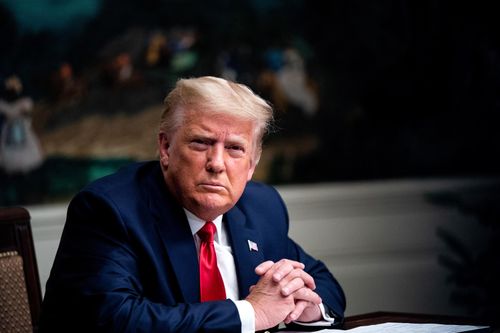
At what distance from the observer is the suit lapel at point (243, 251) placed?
300 cm

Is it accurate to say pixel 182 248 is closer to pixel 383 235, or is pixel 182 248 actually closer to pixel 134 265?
pixel 134 265

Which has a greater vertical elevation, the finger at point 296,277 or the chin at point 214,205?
the chin at point 214,205

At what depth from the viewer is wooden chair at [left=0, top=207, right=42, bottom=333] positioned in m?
3.02

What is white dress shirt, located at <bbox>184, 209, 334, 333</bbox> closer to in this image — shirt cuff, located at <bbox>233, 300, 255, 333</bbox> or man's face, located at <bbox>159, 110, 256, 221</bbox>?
man's face, located at <bbox>159, 110, 256, 221</bbox>

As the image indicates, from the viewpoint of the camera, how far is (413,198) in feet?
20.3

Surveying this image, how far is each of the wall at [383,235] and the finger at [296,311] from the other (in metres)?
3.06

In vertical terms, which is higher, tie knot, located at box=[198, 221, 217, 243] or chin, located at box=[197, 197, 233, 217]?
chin, located at box=[197, 197, 233, 217]

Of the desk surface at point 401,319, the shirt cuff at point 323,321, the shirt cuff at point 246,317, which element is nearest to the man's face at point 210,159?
the shirt cuff at point 246,317

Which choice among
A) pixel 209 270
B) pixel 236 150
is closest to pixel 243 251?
pixel 209 270

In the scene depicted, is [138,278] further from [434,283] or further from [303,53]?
[434,283]

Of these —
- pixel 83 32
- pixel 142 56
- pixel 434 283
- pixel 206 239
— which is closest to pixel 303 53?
pixel 142 56

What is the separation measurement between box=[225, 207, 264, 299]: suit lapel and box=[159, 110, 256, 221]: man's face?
0.66ft

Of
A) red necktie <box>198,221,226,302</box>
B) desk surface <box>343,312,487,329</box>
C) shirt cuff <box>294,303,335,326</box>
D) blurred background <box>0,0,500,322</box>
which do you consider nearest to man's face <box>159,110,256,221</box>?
red necktie <box>198,221,226,302</box>

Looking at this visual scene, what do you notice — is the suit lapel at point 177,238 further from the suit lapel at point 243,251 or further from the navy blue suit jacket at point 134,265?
the suit lapel at point 243,251
